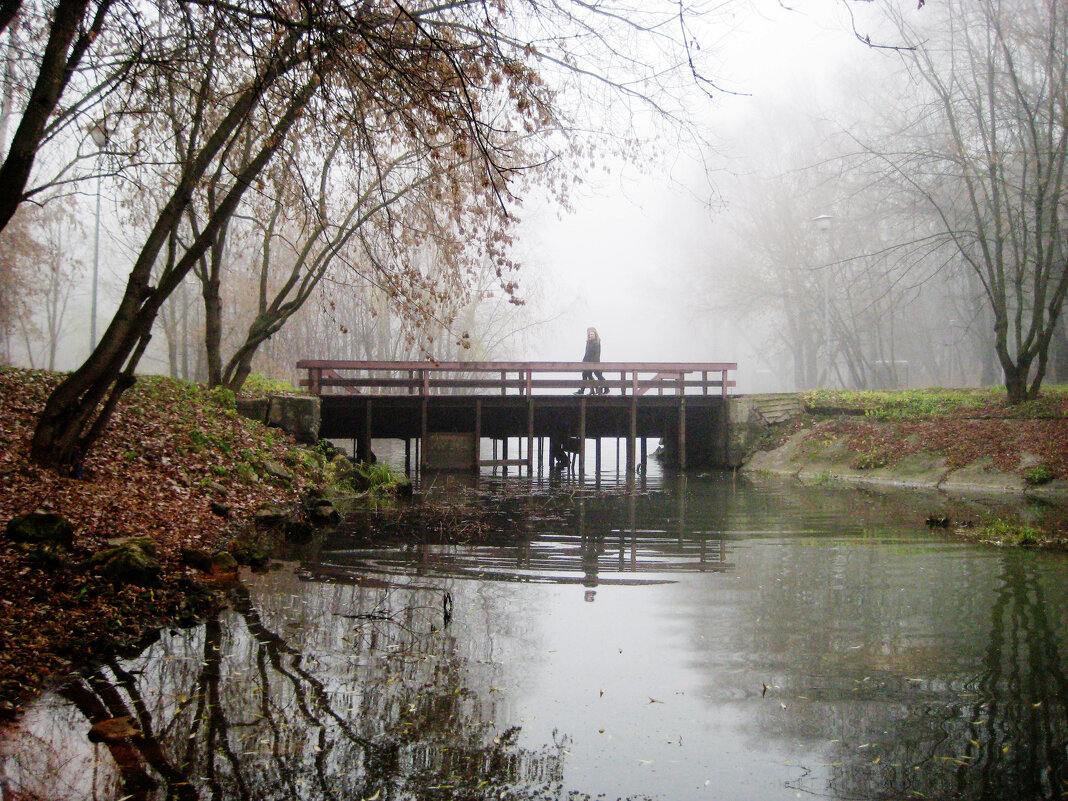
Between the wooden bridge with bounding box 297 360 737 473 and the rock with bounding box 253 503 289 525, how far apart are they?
8.82 m

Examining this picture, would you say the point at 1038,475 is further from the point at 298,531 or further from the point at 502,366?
the point at 298,531

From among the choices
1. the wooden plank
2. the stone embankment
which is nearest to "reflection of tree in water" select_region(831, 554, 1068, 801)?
the stone embankment

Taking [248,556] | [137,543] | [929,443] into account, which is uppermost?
[929,443]

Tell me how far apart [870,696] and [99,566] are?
16.5 feet

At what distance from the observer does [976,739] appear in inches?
144

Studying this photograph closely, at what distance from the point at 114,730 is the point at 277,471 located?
8354mm

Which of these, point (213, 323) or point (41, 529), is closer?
point (41, 529)

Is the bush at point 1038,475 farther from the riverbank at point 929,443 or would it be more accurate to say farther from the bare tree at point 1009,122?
the bare tree at point 1009,122

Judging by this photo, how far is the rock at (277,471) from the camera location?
1168 cm

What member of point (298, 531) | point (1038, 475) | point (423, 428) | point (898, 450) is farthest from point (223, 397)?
point (1038, 475)

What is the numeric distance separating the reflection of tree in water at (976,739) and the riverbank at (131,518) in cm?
390

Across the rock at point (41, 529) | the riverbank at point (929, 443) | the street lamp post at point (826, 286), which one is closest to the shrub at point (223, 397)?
the rock at point (41, 529)

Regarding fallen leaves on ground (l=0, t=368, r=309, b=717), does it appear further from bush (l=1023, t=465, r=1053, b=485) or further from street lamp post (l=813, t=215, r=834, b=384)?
street lamp post (l=813, t=215, r=834, b=384)

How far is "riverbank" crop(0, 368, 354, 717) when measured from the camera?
15.9 ft
